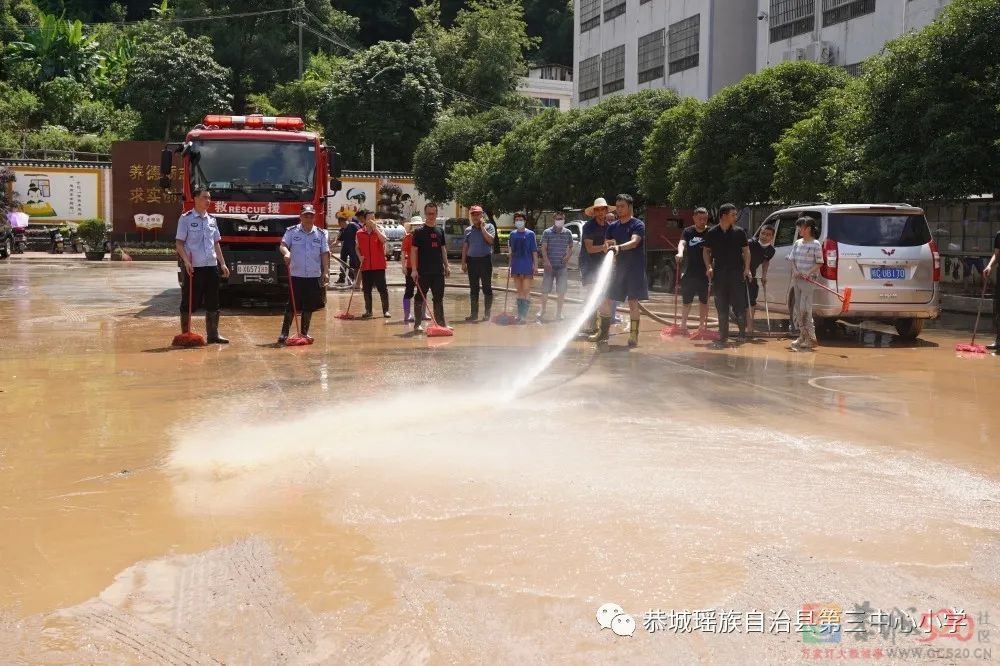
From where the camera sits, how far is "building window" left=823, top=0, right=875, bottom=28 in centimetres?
3030

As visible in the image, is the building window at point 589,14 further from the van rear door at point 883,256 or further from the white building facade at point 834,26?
the van rear door at point 883,256

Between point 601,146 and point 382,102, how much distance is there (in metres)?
28.7

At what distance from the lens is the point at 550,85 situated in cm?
8244

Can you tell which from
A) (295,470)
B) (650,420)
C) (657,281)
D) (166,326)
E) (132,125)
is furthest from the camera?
(132,125)

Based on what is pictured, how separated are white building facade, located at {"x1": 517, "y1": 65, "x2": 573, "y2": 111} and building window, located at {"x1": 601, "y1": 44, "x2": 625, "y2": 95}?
32.9 meters

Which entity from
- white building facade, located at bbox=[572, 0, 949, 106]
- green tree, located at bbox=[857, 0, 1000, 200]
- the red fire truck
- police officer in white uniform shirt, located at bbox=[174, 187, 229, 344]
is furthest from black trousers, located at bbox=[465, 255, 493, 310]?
white building facade, located at bbox=[572, 0, 949, 106]

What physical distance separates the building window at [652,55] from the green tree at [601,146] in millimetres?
7096

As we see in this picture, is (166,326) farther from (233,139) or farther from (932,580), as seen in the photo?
(932,580)

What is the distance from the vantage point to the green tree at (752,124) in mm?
24734

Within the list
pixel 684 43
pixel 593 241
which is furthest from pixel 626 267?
pixel 684 43

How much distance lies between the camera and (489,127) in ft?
175

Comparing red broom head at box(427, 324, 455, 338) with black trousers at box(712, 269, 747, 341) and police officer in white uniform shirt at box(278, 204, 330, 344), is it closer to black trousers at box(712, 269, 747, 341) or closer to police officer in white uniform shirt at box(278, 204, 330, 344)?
police officer in white uniform shirt at box(278, 204, 330, 344)

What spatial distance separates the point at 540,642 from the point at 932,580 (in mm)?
1730

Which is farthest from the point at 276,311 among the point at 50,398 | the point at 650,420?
the point at 650,420
